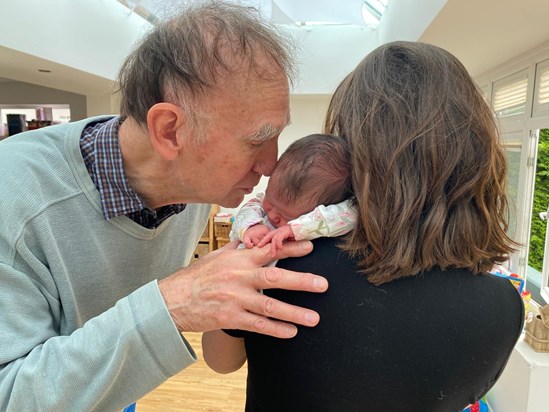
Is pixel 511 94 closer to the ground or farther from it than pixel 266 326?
farther from it

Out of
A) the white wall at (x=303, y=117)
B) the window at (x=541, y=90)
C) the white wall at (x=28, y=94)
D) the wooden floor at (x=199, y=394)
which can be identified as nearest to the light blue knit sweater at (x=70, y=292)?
the wooden floor at (x=199, y=394)

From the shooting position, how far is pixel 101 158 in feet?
3.05

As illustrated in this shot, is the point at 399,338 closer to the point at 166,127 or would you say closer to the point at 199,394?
the point at 166,127

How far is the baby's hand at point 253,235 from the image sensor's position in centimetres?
83

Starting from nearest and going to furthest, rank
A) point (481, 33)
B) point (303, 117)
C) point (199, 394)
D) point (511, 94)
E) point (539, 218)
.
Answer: point (481, 33), point (539, 218), point (199, 394), point (511, 94), point (303, 117)

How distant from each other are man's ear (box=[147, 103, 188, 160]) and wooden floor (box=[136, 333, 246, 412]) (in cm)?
238

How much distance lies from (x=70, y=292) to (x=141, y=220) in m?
0.24

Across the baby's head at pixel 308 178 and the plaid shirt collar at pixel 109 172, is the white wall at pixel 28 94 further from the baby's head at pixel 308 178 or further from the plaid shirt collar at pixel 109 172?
the baby's head at pixel 308 178

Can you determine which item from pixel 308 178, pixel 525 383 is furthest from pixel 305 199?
pixel 525 383

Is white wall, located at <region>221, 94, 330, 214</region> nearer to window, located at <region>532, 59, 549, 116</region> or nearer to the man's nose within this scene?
window, located at <region>532, 59, 549, 116</region>

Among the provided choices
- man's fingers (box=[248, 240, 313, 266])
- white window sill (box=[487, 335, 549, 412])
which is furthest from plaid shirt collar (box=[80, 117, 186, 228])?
white window sill (box=[487, 335, 549, 412])

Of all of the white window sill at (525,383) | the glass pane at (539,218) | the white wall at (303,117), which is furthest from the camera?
the white wall at (303,117)

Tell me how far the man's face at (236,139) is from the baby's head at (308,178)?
58mm

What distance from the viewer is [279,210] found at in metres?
0.96
